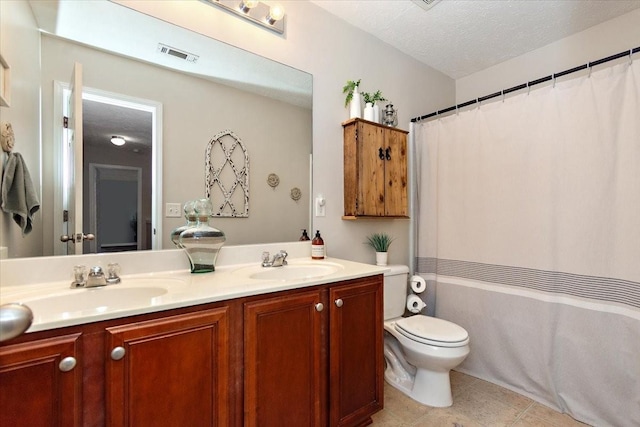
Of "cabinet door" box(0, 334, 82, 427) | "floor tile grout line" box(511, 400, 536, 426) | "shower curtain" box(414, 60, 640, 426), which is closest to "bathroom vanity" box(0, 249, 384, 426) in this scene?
"cabinet door" box(0, 334, 82, 427)

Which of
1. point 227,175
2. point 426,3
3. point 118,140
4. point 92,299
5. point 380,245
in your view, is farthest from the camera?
point 380,245

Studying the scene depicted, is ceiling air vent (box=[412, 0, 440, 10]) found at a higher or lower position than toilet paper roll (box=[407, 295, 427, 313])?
higher

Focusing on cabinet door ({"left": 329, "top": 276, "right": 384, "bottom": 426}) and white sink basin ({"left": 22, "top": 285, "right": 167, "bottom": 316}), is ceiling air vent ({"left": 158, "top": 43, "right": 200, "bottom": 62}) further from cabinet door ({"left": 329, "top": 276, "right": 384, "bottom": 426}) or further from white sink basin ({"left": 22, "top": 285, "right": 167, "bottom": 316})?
cabinet door ({"left": 329, "top": 276, "right": 384, "bottom": 426})

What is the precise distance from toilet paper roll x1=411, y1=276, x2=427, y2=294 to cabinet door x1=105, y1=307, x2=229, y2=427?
1.63 metres

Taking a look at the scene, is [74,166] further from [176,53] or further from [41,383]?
[41,383]

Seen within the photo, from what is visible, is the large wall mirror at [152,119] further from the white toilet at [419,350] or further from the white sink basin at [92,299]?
the white toilet at [419,350]

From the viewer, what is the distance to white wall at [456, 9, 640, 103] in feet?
6.48

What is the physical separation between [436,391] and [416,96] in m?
2.24

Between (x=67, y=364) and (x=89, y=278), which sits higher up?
(x=89, y=278)

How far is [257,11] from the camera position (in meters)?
1.67

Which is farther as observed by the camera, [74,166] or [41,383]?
[74,166]

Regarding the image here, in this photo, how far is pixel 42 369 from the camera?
0.75 meters

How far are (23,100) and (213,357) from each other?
3.97ft

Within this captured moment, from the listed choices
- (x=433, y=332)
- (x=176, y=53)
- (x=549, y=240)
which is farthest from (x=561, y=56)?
(x=176, y=53)
